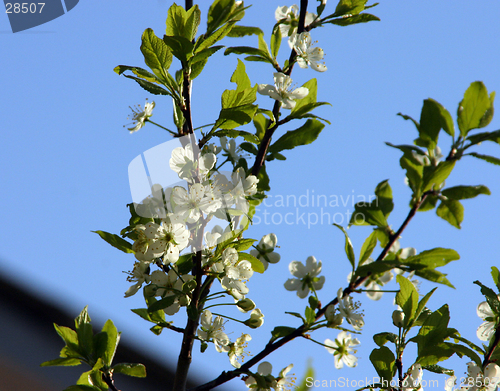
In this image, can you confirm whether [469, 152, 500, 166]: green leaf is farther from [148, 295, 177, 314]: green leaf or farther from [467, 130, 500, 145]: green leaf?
[148, 295, 177, 314]: green leaf

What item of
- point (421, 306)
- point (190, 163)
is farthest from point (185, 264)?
point (421, 306)

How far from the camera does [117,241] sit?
896 mm

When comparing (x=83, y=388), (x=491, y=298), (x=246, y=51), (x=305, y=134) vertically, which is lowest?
(x=83, y=388)

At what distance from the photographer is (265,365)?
3.36 feet

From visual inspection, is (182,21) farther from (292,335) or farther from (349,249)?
(292,335)

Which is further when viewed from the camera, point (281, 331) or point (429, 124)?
point (281, 331)

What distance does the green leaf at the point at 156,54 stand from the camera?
836 mm

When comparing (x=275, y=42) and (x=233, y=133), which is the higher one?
(x=275, y=42)

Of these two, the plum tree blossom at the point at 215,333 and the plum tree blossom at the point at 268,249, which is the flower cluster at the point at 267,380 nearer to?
the plum tree blossom at the point at 215,333

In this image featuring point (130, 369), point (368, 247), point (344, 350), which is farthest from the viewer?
point (344, 350)

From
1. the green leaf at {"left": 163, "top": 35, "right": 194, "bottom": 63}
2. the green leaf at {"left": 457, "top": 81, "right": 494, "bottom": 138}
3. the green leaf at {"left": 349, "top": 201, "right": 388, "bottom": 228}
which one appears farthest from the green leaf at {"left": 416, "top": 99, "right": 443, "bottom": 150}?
the green leaf at {"left": 163, "top": 35, "right": 194, "bottom": 63}

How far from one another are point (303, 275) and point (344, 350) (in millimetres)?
232

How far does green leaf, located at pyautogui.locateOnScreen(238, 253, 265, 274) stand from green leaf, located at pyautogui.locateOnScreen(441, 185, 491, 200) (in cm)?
43

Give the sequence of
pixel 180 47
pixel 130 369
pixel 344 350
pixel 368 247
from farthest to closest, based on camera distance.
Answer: pixel 344 350, pixel 368 247, pixel 130 369, pixel 180 47
